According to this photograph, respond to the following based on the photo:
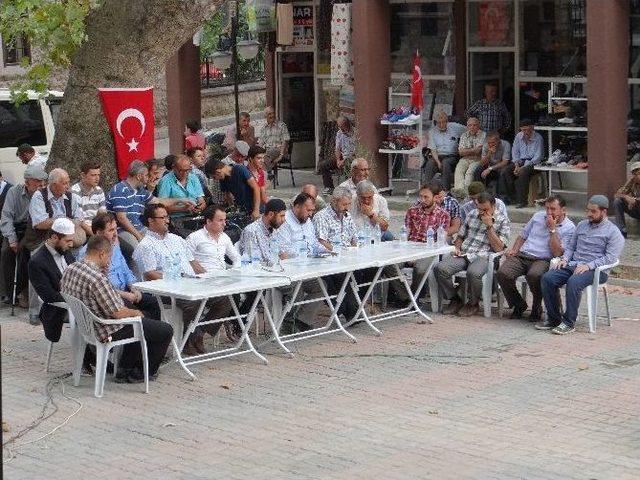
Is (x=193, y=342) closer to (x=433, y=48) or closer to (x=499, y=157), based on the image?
(x=499, y=157)

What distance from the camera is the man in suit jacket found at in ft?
38.0

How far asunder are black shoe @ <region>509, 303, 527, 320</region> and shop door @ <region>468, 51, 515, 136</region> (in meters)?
7.99

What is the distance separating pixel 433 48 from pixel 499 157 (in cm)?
328

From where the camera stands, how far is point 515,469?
348 inches

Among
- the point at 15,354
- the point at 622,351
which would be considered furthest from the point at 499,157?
the point at 15,354

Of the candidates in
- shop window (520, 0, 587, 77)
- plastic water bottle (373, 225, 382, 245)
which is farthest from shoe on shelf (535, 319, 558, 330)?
shop window (520, 0, 587, 77)

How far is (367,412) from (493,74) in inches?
476

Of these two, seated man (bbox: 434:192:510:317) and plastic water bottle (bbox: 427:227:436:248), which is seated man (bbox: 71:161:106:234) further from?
seated man (bbox: 434:192:510:317)

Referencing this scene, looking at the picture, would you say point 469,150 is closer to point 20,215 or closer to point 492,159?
point 492,159

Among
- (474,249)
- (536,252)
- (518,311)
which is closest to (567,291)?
(536,252)

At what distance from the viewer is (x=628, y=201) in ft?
56.2

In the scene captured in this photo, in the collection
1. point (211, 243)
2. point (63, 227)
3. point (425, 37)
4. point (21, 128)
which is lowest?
point (211, 243)

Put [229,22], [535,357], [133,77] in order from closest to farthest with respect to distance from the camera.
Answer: [535,357] → [133,77] → [229,22]

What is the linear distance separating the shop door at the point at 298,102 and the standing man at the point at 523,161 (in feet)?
21.0
